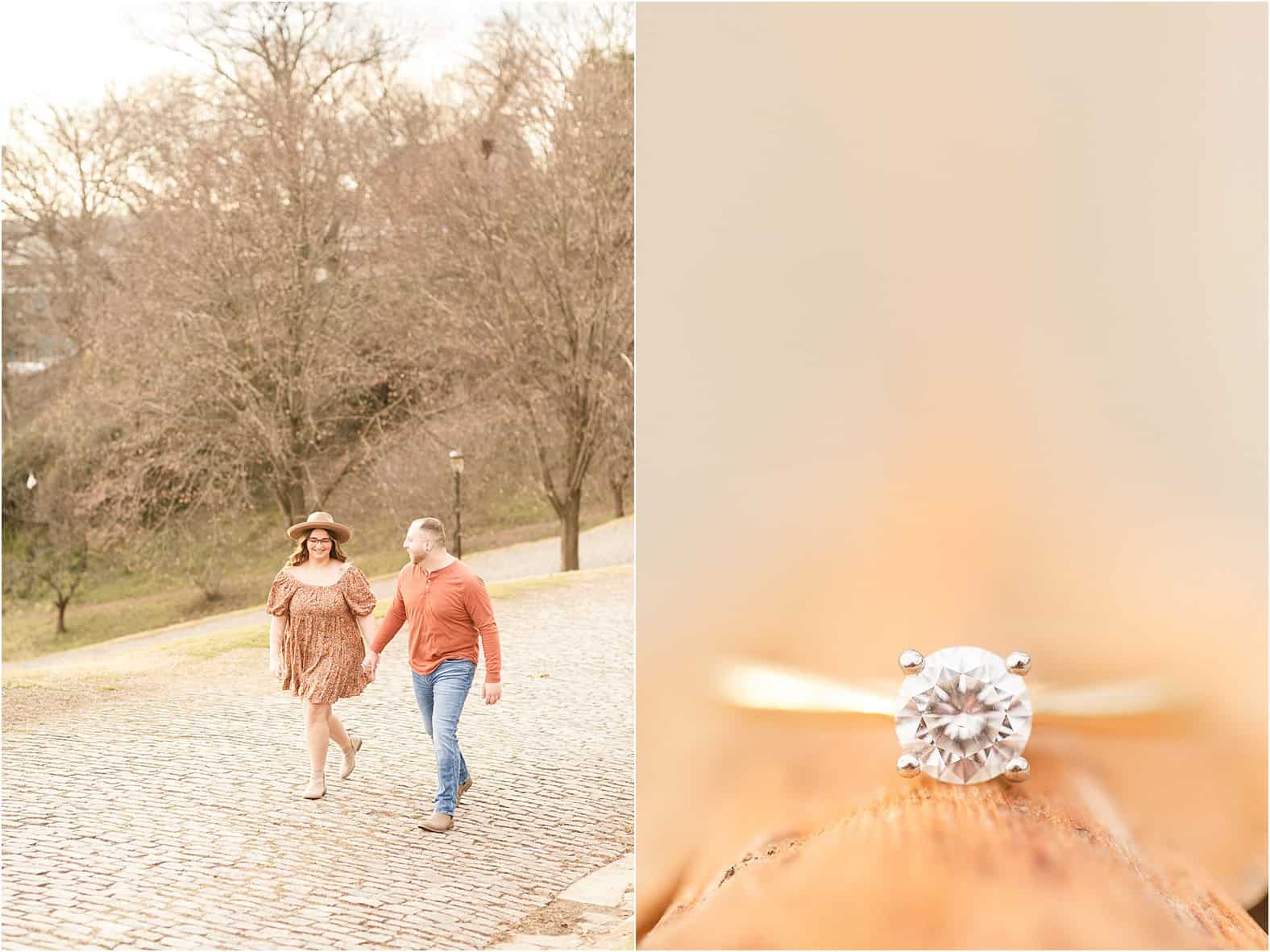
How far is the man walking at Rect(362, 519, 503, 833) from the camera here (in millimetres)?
5504

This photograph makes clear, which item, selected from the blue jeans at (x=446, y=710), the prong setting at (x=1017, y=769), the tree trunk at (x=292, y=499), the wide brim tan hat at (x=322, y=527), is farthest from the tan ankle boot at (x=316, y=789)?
the tree trunk at (x=292, y=499)

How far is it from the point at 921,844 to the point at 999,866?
4.5 inches

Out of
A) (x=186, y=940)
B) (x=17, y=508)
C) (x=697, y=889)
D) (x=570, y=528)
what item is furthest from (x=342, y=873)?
(x=17, y=508)

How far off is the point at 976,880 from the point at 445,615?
386cm

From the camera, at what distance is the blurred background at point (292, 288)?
18516 mm

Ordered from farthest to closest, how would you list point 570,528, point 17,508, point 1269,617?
1. point 17,508
2. point 570,528
3. point 1269,617

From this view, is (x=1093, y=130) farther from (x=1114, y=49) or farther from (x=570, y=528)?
(x=570, y=528)

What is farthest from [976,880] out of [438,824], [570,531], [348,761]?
[570,531]

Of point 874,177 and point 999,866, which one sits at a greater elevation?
point 874,177

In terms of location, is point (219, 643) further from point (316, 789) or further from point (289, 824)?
point (289, 824)

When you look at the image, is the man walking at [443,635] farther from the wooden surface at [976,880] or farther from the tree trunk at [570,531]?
the tree trunk at [570,531]

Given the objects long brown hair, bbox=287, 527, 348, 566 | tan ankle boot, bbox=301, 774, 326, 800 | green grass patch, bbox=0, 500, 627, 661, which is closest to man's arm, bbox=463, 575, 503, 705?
long brown hair, bbox=287, 527, 348, 566

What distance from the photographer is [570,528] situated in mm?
18719

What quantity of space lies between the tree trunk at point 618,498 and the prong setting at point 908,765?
19.1 metres
